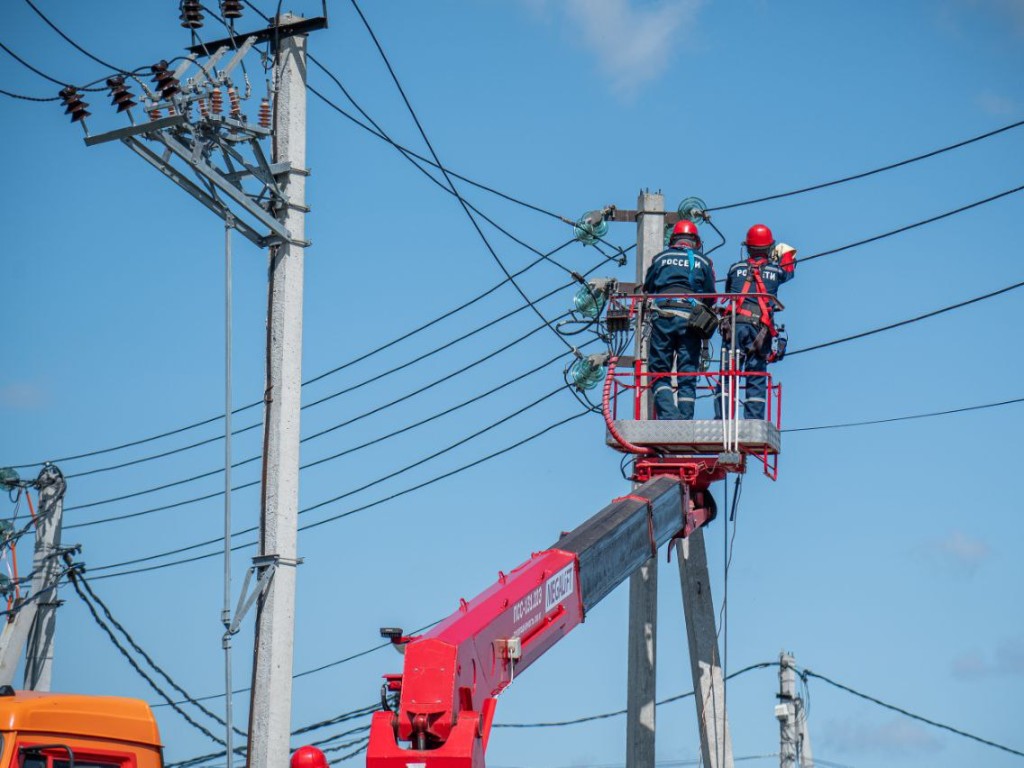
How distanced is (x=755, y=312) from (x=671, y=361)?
0.94 meters

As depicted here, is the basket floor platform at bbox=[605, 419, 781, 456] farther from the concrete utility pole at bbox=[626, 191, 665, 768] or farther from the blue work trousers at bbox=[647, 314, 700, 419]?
Result: the concrete utility pole at bbox=[626, 191, 665, 768]

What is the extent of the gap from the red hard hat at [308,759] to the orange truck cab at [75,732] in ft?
4.64

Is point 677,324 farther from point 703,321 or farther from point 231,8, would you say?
point 231,8

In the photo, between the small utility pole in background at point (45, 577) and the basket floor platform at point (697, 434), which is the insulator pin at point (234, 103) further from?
the small utility pole in background at point (45, 577)

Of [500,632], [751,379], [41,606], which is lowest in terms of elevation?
[500,632]

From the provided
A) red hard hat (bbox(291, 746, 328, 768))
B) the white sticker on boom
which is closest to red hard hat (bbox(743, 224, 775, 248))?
the white sticker on boom

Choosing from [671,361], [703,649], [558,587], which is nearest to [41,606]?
[703,649]

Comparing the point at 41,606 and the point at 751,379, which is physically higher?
the point at 751,379

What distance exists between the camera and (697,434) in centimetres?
1439

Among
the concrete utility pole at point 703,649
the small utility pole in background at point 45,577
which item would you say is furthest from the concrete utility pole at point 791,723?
the small utility pole in background at point 45,577

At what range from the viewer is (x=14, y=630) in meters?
20.9

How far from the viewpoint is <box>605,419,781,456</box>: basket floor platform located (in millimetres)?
14320

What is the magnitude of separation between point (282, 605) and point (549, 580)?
2.75 m

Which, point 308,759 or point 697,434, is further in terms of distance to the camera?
point 697,434
